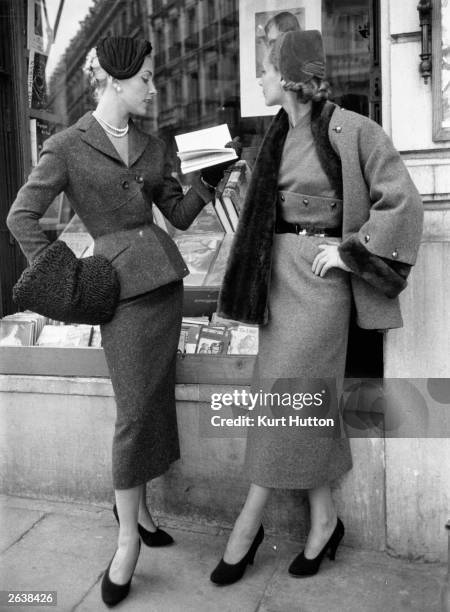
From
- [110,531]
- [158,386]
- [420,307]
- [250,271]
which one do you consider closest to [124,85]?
[250,271]

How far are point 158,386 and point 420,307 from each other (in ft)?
3.86

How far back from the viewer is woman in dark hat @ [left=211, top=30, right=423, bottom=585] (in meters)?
2.74

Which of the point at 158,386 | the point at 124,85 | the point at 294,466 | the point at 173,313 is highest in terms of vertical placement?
the point at 124,85

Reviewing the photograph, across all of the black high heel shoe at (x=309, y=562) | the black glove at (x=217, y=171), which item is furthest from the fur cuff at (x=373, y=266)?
the black high heel shoe at (x=309, y=562)

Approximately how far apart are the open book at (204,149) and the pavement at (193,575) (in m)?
1.74

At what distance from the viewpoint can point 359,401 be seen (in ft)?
11.1

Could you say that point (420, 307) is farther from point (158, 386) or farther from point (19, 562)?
point (19, 562)

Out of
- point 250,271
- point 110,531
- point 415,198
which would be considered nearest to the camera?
point 415,198

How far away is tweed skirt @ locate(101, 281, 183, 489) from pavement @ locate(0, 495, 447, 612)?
18.3 inches

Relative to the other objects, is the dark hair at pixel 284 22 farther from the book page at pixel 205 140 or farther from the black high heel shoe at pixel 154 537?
the black high heel shoe at pixel 154 537

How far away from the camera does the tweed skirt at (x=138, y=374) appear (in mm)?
3092

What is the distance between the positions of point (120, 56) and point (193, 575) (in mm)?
2201

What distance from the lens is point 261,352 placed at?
313 centimetres

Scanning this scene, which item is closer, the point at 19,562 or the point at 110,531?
the point at 19,562
